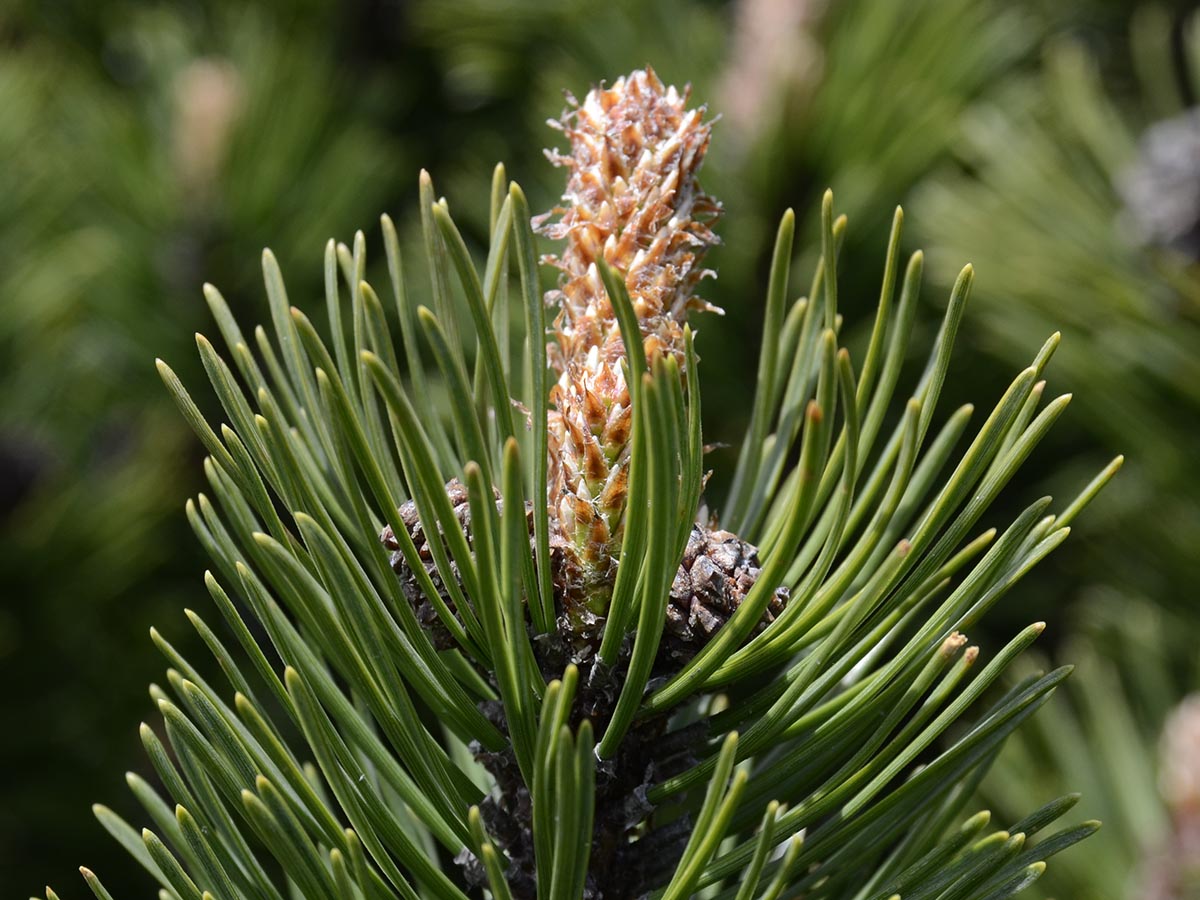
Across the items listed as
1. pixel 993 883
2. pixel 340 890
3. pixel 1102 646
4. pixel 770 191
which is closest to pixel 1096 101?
pixel 770 191

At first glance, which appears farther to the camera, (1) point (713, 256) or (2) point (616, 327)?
(1) point (713, 256)

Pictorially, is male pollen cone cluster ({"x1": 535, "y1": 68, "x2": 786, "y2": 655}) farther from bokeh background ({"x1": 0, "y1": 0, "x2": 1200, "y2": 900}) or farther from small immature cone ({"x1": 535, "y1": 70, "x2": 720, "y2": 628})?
bokeh background ({"x1": 0, "y1": 0, "x2": 1200, "y2": 900})

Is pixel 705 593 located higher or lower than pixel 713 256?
lower

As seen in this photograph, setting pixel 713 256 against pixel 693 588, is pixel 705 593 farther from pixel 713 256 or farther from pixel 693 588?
pixel 713 256

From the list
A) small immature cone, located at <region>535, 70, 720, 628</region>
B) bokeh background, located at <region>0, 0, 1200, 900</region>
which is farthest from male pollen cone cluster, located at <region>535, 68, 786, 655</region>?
bokeh background, located at <region>0, 0, 1200, 900</region>

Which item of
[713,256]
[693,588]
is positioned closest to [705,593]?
[693,588]

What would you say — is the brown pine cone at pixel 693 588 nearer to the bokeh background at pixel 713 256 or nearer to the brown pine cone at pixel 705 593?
the brown pine cone at pixel 705 593

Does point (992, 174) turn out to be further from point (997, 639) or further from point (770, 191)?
point (997, 639)
